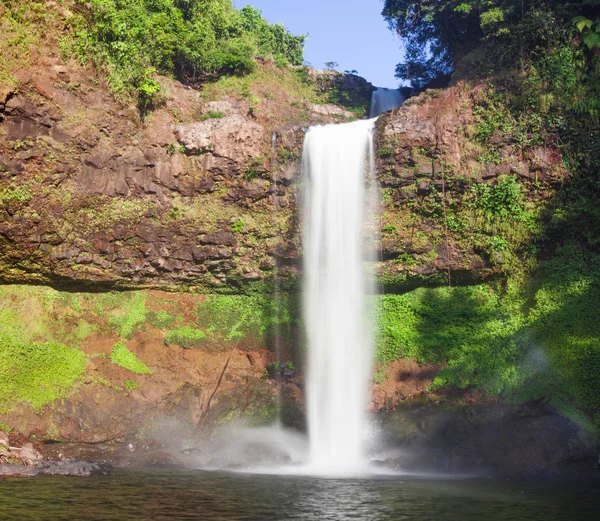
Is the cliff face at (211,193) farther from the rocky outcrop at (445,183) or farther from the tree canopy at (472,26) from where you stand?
the tree canopy at (472,26)

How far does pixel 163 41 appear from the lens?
73.8 ft

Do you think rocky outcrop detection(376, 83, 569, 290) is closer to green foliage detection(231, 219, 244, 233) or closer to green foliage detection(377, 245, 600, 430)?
green foliage detection(377, 245, 600, 430)

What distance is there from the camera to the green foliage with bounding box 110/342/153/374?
18128 mm

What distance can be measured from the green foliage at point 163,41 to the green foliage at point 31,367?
8141mm

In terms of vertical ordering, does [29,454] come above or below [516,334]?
below

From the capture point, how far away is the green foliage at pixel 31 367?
16641mm

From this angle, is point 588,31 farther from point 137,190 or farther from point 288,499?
point 288,499

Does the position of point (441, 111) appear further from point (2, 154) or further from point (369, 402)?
point (2, 154)

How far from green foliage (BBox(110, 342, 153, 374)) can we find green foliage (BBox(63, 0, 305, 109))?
8085 mm

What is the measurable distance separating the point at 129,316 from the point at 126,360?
1.54 meters

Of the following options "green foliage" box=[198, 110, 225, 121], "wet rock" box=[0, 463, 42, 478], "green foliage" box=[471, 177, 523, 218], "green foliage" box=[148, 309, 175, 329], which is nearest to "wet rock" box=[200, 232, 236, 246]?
"green foliage" box=[148, 309, 175, 329]

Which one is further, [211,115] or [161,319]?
[211,115]

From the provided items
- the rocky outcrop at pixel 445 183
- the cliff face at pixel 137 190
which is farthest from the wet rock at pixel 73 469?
the rocky outcrop at pixel 445 183

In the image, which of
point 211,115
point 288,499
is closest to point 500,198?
point 211,115
